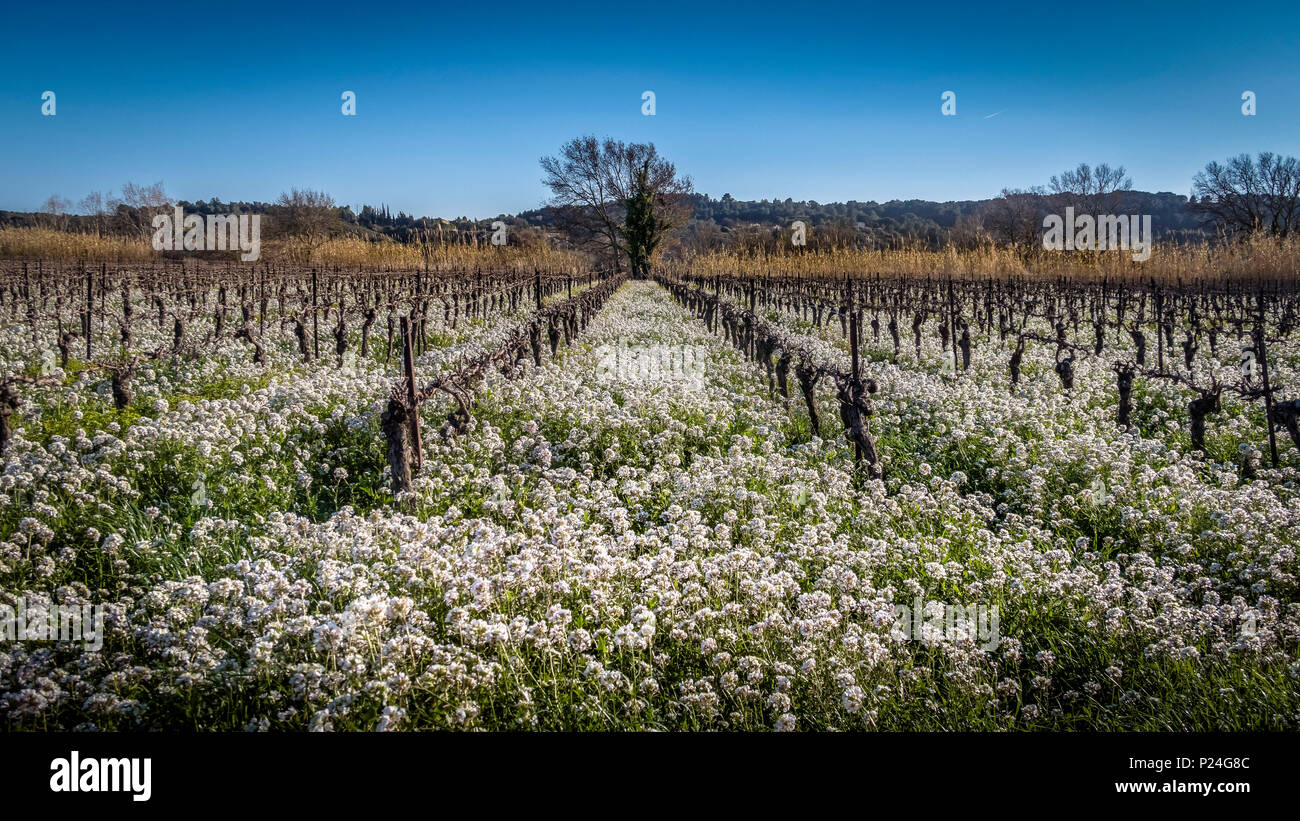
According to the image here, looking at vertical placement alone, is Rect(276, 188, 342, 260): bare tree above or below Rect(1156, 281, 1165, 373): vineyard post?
above

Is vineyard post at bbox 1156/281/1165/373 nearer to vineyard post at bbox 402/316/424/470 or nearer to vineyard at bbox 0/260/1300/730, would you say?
vineyard at bbox 0/260/1300/730

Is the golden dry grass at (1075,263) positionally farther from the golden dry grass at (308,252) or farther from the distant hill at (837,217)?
the distant hill at (837,217)

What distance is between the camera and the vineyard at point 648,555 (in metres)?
3.30

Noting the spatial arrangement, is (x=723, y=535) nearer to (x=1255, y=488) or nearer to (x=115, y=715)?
(x=115, y=715)

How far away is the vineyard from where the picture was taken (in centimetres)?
330
